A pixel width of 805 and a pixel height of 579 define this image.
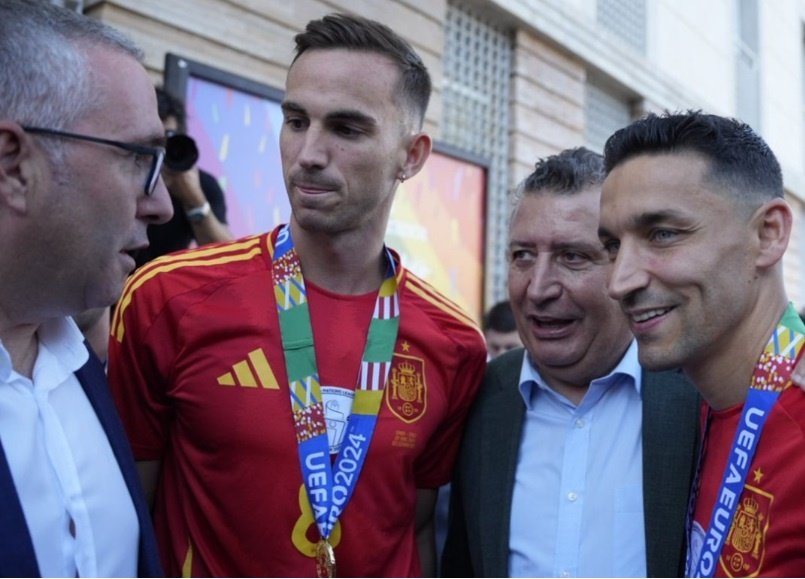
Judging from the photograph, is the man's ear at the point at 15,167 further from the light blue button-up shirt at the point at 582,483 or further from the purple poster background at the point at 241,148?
the purple poster background at the point at 241,148

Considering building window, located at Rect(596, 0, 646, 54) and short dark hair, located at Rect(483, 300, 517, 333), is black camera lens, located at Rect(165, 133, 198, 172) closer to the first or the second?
short dark hair, located at Rect(483, 300, 517, 333)

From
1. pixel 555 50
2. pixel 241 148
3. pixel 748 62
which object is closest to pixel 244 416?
pixel 241 148

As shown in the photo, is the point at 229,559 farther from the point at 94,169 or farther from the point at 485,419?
the point at 94,169

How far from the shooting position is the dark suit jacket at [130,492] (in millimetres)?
1488

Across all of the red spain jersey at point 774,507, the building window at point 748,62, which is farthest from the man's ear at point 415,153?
the building window at point 748,62

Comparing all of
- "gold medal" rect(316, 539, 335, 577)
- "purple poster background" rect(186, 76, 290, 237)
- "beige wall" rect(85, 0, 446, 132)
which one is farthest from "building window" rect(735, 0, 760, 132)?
"gold medal" rect(316, 539, 335, 577)

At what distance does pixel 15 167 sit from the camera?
5.42ft

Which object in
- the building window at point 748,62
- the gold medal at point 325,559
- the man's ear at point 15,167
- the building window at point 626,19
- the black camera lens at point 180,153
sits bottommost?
the gold medal at point 325,559

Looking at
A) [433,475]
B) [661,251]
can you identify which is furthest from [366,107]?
[433,475]

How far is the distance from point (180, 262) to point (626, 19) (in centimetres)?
919

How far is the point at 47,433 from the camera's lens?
1.68 metres

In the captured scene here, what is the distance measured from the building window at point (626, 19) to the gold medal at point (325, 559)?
8.73 meters

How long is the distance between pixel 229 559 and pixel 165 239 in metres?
1.81

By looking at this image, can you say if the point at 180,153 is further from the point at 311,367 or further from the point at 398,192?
the point at 398,192
